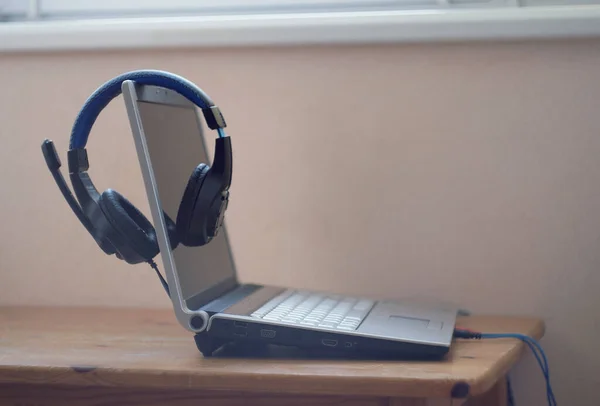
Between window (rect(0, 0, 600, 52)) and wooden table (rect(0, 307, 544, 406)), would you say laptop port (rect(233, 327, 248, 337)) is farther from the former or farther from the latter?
window (rect(0, 0, 600, 52))

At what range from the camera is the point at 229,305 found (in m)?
0.75

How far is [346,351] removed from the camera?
26.4 inches

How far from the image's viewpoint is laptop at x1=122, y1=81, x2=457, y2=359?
2.19 feet

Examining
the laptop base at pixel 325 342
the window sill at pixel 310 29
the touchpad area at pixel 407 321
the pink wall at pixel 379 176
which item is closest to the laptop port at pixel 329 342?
the laptop base at pixel 325 342

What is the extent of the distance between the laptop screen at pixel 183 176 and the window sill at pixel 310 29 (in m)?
0.21

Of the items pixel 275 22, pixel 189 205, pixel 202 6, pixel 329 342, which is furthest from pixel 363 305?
pixel 202 6

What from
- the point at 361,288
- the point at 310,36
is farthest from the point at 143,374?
the point at 310,36

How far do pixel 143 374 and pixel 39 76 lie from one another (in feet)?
2.37

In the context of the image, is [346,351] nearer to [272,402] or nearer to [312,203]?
[272,402]

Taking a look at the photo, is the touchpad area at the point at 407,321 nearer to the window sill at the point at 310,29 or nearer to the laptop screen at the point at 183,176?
the laptop screen at the point at 183,176

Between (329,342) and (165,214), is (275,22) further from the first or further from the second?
(329,342)

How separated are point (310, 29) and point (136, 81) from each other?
43cm

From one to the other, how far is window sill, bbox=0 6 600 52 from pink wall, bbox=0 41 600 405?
0.03 metres

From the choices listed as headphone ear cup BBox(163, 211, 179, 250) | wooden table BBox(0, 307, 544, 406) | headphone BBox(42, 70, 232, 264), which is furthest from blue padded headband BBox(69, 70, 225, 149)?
wooden table BBox(0, 307, 544, 406)
